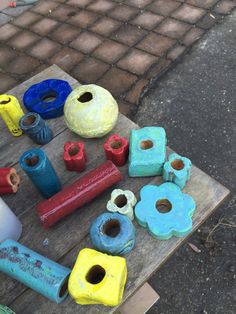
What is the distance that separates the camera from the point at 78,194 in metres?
1.03

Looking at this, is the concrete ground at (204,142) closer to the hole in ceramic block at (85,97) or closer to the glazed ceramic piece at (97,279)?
the glazed ceramic piece at (97,279)

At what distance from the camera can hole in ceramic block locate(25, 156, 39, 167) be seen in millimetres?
1028

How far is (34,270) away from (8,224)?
18cm

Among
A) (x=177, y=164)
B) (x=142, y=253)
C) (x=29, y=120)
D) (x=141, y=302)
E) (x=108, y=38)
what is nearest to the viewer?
(x=142, y=253)

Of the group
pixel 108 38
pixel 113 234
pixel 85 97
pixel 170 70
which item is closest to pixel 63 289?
pixel 113 234

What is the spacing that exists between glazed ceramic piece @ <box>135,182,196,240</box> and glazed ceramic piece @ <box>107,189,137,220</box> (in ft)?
0.07

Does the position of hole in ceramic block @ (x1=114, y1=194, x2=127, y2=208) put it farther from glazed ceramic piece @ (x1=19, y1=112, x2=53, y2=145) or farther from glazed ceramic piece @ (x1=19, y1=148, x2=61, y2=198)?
glazed ceramic piece @ (x1=19, y1=112, x2=53, y2=145)

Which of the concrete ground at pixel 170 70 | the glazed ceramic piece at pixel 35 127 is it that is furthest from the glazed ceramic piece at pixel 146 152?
the concrete ground at pixel 170 70

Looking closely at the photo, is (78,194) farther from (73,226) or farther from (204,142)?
(204,142)

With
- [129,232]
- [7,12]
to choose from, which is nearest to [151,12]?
[7,12]

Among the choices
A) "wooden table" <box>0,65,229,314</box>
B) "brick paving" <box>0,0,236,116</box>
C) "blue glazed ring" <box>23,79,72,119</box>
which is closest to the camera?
"wooden table" <box>0,65,229,314</box>

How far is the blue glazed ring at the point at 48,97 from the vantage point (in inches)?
50.8

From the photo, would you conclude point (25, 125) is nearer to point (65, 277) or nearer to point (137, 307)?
point (65, 277)

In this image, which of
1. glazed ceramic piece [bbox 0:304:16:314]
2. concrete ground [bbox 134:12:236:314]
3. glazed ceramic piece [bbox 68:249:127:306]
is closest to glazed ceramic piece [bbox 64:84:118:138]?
glazed ceramic piece [bbox 68:249:127:306]
